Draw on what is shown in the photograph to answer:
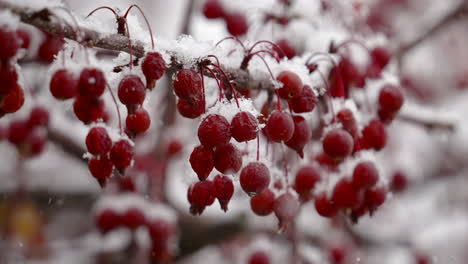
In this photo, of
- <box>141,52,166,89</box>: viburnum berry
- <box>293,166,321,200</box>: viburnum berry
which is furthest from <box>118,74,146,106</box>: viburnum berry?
<box>293,166,321,200</box>: viburnum berry

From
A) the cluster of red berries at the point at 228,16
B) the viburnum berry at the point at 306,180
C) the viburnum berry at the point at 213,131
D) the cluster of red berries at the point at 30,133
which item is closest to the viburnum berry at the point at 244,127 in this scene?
the viburnum berry at the point at 213,131

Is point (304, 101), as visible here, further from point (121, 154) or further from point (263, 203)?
point (121, 154)

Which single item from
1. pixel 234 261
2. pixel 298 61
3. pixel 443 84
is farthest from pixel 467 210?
pixel 298 61

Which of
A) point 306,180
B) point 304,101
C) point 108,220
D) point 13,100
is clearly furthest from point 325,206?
point 108,220

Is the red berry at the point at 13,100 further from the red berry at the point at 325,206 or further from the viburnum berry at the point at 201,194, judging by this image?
the red berry at the point at 325,206

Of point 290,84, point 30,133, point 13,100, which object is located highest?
point 290,84

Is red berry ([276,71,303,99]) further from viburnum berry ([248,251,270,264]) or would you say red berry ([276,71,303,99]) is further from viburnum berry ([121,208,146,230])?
viburnum berry ([121,208,146,230])

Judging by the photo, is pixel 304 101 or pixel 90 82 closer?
pixel 90 82
